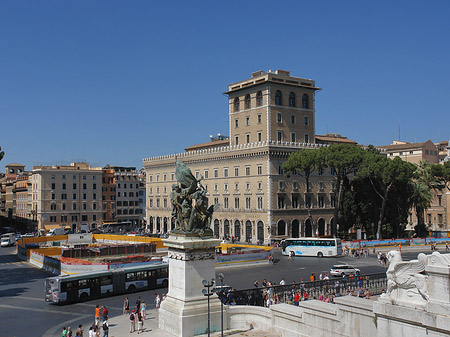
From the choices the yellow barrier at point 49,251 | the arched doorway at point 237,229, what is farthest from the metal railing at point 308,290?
the arched doorway at point 237,229

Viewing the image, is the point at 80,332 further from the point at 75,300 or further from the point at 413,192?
the point at 413,192

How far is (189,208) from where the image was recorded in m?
18.8

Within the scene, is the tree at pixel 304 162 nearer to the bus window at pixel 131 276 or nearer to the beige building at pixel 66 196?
the bus window at pixel 131 276

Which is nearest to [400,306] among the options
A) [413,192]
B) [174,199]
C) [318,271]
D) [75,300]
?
[174,199]

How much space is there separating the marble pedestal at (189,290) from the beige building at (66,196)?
7887 cm

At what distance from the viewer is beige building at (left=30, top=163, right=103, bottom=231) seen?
92.6 metres

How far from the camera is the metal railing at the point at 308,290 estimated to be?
22703 mm

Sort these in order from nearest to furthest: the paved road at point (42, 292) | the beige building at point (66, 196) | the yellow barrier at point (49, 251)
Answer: the paved road at point (42, 292) < the yellow barrier at point (49, 251) < the beige building at point (66, 196)

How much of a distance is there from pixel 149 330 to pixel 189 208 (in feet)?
17.5

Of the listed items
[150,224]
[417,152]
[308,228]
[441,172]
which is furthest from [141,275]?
[417,152]

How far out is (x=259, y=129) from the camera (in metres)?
71.2

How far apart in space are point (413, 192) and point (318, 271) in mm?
28777

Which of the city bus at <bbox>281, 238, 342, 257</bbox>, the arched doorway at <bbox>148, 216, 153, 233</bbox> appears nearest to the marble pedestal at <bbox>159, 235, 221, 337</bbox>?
the city bus at <bbox>281, 238, 342, 257</bbox>

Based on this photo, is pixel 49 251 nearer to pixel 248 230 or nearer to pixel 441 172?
pixel 248 230
